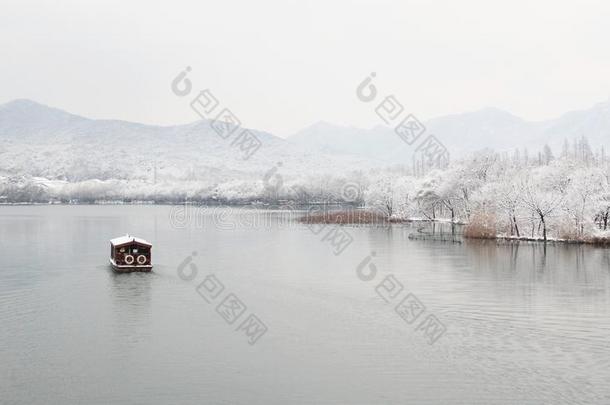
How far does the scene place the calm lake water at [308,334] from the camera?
1666cm

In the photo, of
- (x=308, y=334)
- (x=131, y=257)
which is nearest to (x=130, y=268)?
(x=131, y=257)

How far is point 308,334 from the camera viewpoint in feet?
72.7

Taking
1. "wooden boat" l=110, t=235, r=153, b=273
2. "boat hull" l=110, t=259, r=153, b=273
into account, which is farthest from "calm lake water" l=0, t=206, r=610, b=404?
"wooden boat" l=110, t=235, r=153, b=273

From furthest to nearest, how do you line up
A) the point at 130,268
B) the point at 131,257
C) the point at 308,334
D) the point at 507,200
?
1. the point at 507,200
2. the point at 131,257
3. the point at 130,268
4. the point at 308,334

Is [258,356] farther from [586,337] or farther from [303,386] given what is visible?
[586,337]

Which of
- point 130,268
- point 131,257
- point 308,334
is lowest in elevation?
point 308,334

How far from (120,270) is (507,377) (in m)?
25.1

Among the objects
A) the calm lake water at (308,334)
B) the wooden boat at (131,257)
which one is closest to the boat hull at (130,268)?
the wooden boat at (131,257)

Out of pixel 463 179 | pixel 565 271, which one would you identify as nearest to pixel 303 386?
pixel 565 271

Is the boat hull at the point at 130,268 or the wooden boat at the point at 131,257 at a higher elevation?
the wooden boat at the point at 131,257

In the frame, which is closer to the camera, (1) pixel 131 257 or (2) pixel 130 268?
(2) pixel 130 268

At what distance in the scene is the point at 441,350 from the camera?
20.3 m

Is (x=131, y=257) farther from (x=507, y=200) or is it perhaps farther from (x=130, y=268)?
(x=507, y=200)

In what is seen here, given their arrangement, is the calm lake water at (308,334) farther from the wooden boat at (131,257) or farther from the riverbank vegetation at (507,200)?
the riverbank vegetation at (507,200)
